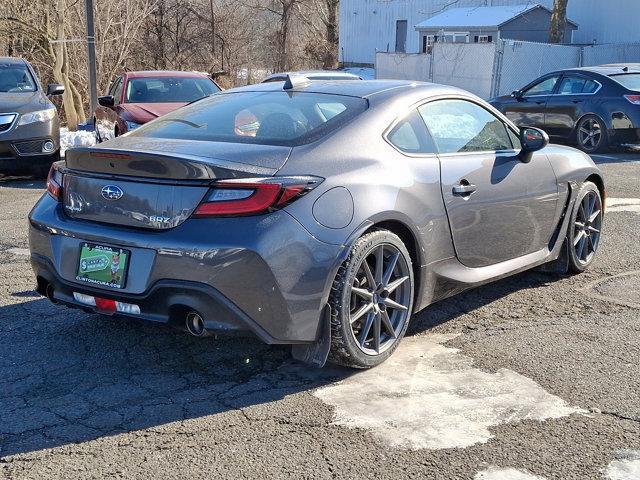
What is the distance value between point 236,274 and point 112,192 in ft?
2.65

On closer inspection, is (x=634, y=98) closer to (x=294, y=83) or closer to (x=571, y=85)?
(x=571, y=85)

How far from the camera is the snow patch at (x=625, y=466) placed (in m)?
3.12

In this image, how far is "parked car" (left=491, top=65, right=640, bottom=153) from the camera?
1380 cm

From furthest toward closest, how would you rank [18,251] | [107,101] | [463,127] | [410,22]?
[410,22], [107,101], [18,251], [463,127]

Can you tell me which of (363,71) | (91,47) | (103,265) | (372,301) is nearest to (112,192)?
(103,265)

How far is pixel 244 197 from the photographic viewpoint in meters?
3.65

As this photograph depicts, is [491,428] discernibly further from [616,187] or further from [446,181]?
[616,187]


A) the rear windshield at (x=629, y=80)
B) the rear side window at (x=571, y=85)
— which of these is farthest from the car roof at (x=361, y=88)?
the rear side window at (x=571, y=85)

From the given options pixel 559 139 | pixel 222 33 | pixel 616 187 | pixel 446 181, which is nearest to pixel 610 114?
pixel 559 139

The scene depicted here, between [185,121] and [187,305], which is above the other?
[185,121]

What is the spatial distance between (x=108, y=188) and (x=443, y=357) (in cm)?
200

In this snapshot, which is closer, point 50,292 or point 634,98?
point 50,292

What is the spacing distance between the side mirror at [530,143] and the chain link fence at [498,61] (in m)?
17.9

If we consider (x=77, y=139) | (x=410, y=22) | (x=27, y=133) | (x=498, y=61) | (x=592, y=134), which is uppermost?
(x=410, y=22)
